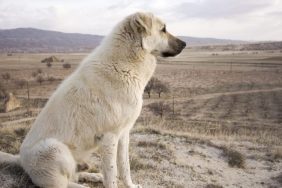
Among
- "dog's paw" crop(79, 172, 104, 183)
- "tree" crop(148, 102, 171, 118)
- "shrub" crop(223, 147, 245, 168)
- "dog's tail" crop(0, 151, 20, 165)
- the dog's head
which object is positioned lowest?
"tree" crop(148, 102, 171, 118)

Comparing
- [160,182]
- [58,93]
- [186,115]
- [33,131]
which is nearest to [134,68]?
[58,93]

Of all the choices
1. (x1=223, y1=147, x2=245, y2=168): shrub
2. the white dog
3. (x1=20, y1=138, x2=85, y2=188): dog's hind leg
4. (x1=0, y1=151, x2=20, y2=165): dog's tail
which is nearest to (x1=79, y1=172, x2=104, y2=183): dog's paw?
the white dog

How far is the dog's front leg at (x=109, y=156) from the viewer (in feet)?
15.4

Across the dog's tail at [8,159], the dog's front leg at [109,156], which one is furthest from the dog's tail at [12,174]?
the dog's front leg at [109,156]

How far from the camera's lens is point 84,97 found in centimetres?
476

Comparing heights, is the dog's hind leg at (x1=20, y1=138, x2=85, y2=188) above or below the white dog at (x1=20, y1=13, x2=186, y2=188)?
below

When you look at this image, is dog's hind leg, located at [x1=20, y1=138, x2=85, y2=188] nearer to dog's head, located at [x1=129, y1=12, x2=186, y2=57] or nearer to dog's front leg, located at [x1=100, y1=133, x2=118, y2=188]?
dog's front leg, located at [x1=100, y1=133, x2=118, y2=188]

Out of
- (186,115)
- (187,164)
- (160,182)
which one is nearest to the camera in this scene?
(160,182)

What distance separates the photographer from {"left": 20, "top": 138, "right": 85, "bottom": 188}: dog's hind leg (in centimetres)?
449

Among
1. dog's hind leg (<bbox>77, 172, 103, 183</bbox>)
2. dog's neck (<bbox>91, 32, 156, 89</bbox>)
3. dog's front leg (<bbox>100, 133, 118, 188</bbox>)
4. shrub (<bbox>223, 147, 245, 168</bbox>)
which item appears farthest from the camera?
shrub (<bbox>223, 147, 245, 168</bbox>)

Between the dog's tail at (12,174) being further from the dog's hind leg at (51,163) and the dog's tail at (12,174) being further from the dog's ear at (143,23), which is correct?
the dog's ear at (143,23)

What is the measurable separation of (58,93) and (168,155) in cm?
439

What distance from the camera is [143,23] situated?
194 inches

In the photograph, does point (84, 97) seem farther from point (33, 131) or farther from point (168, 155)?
point (168, 155)
